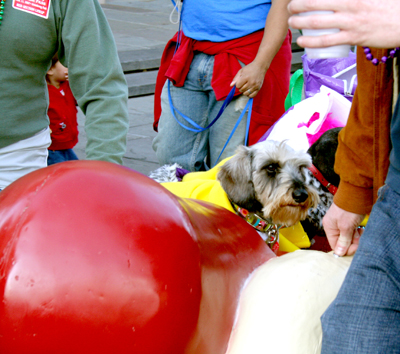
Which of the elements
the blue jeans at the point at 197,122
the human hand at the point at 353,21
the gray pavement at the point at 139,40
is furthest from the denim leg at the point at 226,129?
the human hand at the point at 353,21

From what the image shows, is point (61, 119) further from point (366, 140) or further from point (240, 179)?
point (366, 140)

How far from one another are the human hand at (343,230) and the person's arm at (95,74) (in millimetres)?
952

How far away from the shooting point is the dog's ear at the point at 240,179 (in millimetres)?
3460

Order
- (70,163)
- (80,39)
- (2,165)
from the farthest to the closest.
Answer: (2,165) < (80,39) < (70,163)

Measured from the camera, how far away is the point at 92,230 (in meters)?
1.11

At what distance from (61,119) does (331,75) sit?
2487mm

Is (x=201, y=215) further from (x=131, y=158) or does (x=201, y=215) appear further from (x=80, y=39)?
(x=131, y=158)

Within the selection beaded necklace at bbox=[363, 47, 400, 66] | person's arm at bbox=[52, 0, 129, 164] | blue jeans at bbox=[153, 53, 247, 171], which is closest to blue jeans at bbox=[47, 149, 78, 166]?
blue jeans at bbox=[153, 53, 247, 171]

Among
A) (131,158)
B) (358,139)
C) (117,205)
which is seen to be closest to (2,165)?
(117,205)

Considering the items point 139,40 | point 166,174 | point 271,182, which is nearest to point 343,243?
point 271,182

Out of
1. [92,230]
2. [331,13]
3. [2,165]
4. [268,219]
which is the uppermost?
[331,13]

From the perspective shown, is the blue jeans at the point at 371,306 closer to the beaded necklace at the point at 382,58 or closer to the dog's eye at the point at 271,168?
the beaded necklace at the point at 382,58

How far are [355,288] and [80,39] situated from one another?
60.0 inches

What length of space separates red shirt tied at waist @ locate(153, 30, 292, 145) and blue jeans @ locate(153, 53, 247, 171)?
0.21ft
